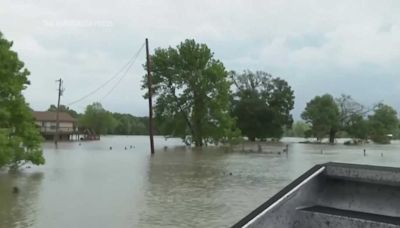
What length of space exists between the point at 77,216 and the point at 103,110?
368 feet

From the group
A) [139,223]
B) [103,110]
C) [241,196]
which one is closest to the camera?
[139,223]

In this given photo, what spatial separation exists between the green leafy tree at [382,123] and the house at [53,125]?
64002 mm

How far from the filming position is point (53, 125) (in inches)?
3585

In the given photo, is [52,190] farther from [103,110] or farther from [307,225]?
[103,110]

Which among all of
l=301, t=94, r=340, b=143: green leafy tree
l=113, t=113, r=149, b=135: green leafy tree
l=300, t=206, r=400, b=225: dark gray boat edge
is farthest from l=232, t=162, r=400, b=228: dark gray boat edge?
l=113, t=113, r=149, b=135: green leafy tree

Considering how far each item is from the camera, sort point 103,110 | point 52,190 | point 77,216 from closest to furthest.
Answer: point 77,216, point 52,190, point 103,110

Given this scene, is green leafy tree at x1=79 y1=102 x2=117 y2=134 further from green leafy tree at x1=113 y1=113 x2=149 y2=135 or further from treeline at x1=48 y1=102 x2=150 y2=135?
green leafy tree at x1=113 y1=113 x2=149 y2=135

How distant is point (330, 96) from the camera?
109m

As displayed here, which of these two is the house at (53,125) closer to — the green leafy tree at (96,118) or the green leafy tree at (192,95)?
the green leafy tree at (96,118)

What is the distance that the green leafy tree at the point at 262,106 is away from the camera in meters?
88.8

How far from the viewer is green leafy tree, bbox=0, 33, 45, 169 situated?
69.0 ft

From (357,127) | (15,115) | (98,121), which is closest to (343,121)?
(357,127)

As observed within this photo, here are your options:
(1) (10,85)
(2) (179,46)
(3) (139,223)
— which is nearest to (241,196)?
(3) (139,223)

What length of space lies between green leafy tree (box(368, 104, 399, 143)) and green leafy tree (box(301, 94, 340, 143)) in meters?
9.54
